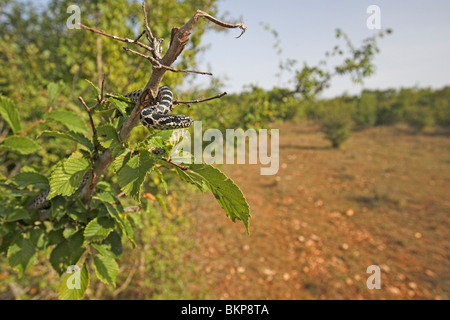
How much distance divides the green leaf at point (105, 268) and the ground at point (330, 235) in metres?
4.01

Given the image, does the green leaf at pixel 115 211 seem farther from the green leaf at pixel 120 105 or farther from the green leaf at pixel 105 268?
the green leaf at pixel 120 105

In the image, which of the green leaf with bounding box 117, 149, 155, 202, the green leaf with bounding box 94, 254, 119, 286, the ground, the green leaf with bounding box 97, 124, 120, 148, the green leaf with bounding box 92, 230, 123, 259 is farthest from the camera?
the ground

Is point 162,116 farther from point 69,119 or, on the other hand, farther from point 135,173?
point 69,119

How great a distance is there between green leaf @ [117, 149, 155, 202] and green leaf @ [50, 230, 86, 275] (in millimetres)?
725

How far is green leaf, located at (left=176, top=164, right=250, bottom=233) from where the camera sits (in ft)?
3.89

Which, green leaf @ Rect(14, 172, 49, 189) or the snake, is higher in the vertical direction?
the snake

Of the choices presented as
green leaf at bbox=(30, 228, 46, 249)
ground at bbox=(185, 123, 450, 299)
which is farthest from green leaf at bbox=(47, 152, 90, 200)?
ground at bbox=(185, 123, 450, 299)

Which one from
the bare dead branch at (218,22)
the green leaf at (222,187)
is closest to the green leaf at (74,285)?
the green leaf at (222,187)

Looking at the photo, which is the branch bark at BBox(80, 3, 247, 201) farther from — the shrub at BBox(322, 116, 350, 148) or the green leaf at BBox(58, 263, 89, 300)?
the shrub at BBox(322, 116, 350, 148)

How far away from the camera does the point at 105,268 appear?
159 cm

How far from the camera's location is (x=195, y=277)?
6.14 meters

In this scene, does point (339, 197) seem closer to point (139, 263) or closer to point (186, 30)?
point (139, 263)

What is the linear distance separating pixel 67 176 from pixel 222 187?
2.54 ft
